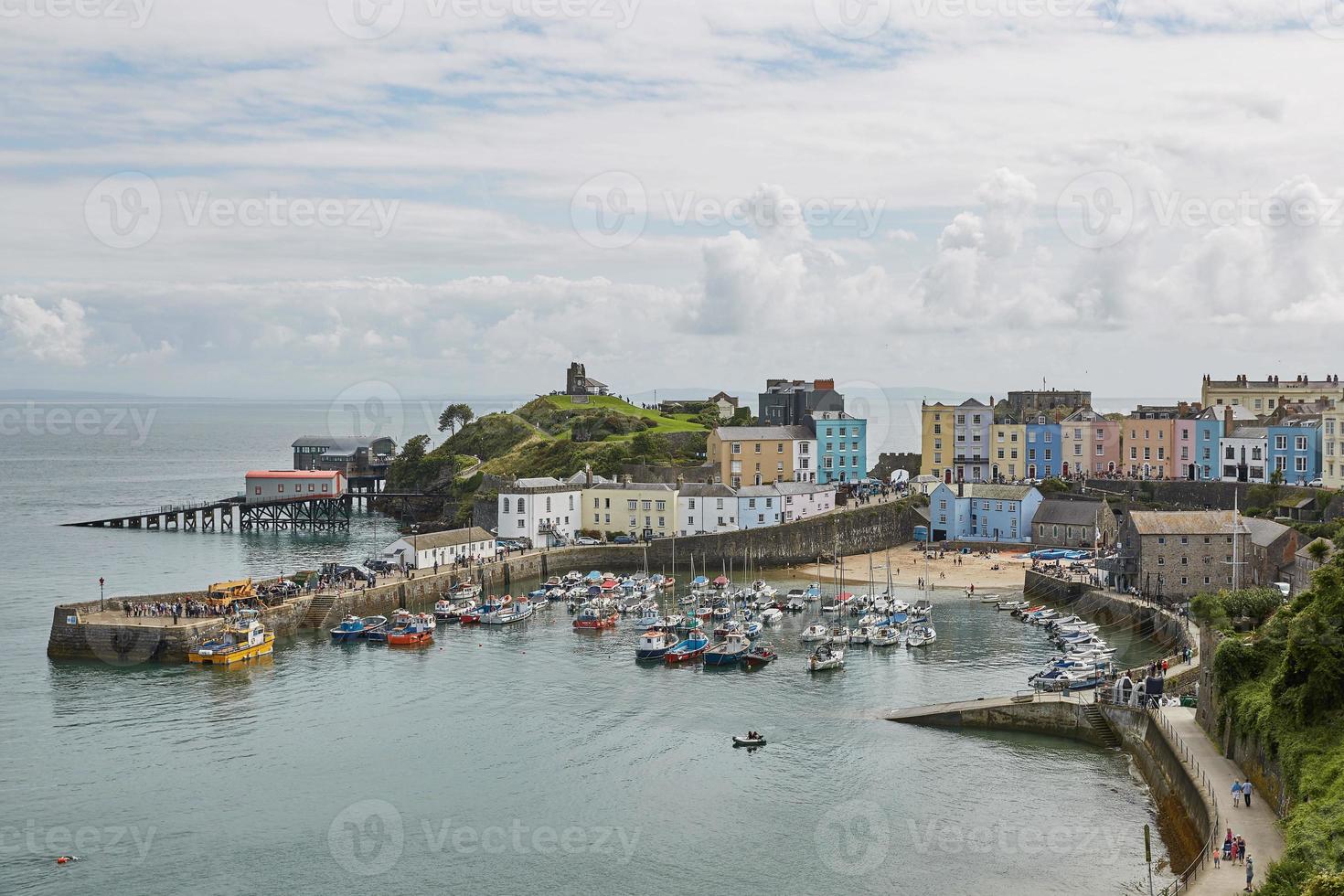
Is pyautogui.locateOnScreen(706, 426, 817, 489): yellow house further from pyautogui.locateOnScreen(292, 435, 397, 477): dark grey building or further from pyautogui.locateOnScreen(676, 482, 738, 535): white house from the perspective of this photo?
pyautogui.locateOnScreen(292, 435, 397, 477): dark grey building

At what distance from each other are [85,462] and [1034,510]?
167 m

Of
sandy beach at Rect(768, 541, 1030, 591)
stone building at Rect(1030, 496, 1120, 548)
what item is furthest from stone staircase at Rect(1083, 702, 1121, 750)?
stone building at Rect(1030, 496, 1120, 548)

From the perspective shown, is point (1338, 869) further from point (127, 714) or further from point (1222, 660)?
point (127, 714)

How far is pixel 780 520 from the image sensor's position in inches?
3278

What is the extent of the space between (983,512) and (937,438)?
15142 millimetres

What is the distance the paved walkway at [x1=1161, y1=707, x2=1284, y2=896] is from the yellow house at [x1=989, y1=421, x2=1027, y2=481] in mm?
59540

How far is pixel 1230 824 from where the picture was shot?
93.8 feet

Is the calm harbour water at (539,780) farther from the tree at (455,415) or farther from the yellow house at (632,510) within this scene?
the tree at (455,415)

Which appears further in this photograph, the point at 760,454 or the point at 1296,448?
the point at 760,454

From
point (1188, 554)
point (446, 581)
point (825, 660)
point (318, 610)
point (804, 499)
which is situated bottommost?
point (825, 660)

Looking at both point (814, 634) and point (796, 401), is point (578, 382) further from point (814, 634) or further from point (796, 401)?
point (814, 634)

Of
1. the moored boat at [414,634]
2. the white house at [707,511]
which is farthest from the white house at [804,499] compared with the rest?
the moored boat at [414,634]

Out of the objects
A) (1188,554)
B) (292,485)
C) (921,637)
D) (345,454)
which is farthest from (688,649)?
(345,454)

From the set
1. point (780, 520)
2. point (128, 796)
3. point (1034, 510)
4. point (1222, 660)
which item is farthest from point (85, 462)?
point (1222, 660)
